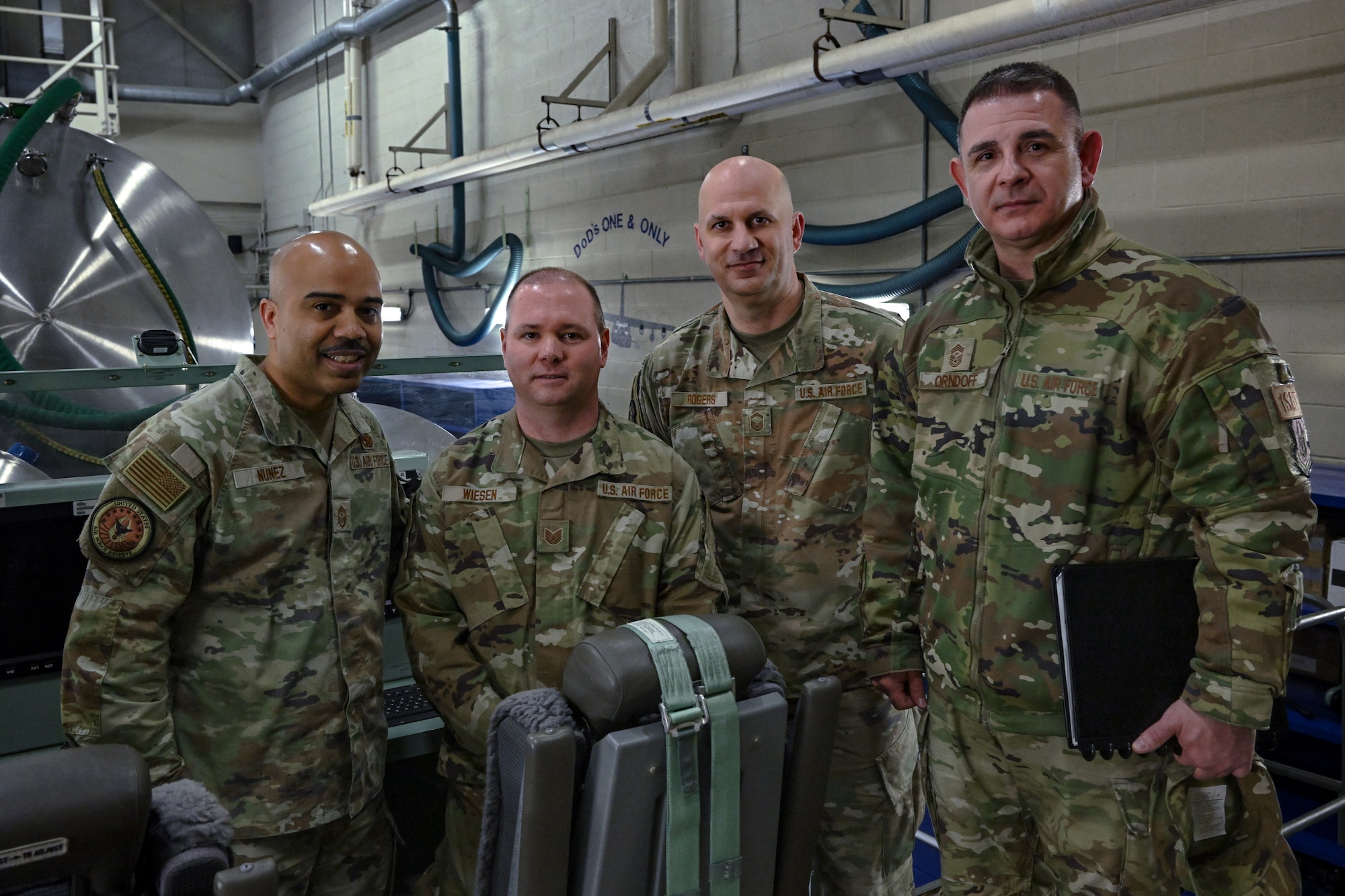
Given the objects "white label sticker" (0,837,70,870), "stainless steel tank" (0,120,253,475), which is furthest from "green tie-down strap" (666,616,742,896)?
"stainless steel tank" (0,120,253,475)

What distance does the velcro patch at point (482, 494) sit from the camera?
1.80 metres

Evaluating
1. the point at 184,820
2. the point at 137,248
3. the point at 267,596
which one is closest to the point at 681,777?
the point at 184,820

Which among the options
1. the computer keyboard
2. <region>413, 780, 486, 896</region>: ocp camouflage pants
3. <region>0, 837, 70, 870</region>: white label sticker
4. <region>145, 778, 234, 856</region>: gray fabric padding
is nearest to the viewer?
<region>0, 837, 70, 870</region>: white label sticker

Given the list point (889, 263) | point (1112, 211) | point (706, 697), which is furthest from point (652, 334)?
point (706, 697)

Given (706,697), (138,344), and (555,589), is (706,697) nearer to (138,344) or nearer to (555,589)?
(555,589)

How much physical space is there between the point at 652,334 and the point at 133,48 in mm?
7377

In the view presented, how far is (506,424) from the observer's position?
1.88 metres

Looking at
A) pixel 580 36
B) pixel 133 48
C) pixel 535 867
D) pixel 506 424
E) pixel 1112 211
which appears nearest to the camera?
pixel 535 867

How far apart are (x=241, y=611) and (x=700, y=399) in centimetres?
102

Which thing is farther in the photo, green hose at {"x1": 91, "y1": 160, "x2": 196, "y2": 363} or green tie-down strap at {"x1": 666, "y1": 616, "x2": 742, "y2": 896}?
green hose at {"x1": 91, "y1": 160, "x2": 196, "y2": 363}

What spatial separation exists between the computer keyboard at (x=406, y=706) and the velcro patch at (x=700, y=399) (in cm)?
82

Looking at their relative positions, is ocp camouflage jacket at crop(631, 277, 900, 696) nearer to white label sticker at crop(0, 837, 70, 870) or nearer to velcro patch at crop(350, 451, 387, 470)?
velcro patch at crop(350, 451, 387, 470)

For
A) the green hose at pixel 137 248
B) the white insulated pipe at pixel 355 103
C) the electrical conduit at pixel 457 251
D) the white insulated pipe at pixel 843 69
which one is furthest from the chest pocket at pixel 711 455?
the white insulated pipe at pixel 355 103

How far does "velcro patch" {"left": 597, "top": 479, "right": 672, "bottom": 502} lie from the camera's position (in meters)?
1.79
